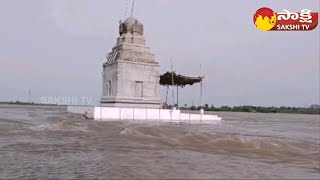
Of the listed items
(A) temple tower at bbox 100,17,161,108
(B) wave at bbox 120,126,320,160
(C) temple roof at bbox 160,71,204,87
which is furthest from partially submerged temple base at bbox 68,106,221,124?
(B) wave at bbox 120,126,320,160

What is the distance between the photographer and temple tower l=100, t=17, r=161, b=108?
31.2 metres

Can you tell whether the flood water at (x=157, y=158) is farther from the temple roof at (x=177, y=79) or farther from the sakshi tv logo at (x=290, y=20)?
the temple roof at (x=177, y=79)

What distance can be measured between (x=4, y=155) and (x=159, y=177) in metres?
4.53

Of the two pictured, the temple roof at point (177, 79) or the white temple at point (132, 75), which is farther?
the temple roof at point (177, 79)

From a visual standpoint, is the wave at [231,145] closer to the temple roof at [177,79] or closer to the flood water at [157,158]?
the flood water at [157,158]

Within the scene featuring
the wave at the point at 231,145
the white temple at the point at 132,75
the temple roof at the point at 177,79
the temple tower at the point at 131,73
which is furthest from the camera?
the temple roof at the point at 177,79

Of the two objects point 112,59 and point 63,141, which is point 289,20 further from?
point 112,59

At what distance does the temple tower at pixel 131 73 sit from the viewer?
102 ft

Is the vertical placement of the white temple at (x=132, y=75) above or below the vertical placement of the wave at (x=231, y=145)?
above

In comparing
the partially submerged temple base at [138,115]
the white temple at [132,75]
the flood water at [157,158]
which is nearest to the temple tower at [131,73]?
the white temple at [132,75]

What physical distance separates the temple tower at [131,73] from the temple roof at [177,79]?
8.90 feet

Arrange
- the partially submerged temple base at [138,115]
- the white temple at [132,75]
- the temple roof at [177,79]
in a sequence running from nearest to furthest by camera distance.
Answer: the partially submerged temple base at [138,115], the white temple at [132,75], the temple roof at [177,79]

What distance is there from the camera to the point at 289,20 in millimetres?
18922

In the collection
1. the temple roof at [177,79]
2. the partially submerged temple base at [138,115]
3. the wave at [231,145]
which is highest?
the temple roof at [177,79]
